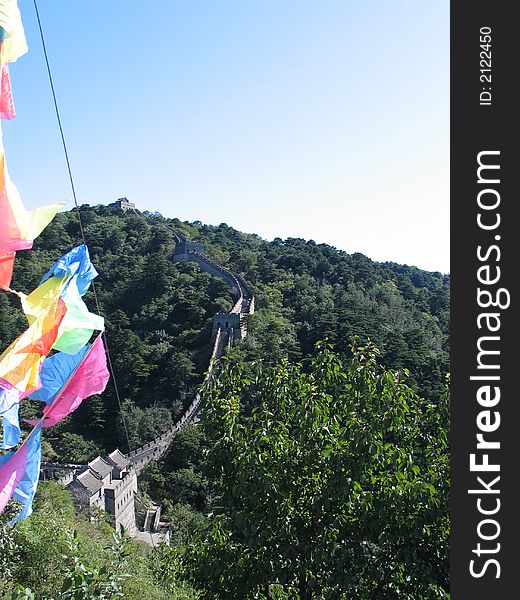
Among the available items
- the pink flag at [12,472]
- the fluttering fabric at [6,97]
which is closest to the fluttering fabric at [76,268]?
the fluttering fabric at [6,97]

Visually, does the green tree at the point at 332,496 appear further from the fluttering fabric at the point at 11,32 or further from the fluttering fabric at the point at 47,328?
the fluttering fabric at the point at 11,32

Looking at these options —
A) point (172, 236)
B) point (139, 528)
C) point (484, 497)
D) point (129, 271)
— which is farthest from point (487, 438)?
point (172, 236)

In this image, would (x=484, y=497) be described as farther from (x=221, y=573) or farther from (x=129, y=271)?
(x=129, y=271)

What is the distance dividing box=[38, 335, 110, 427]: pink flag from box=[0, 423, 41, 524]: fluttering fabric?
0.20m

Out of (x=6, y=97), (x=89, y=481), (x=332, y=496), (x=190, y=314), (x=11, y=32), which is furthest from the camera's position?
(x=190, y=314)

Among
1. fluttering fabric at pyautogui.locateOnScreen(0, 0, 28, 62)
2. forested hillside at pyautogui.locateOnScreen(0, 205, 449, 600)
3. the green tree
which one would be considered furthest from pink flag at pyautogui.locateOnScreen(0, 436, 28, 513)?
fluttering fabric at pyautogui.locateOnScreen(0, 0, 28, 62)

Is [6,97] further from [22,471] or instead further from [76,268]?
[22,471]

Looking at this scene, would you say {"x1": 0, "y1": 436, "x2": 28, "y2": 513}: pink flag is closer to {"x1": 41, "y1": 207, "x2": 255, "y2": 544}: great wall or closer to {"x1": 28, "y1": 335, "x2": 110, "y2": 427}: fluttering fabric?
{"x1": 28, "y1": 335, "x2": 110, "y2": 427}: fluttering fabric

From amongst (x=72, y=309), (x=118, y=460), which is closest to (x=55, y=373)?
(x=72, y=309)

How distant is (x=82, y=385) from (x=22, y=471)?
60 centimetres

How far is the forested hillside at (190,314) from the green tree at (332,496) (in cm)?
1443

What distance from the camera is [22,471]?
9.65 feet

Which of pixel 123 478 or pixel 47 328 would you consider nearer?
pixel 47 328

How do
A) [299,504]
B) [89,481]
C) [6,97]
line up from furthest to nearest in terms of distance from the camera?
[89,481]
[299,504]
[6,97]
